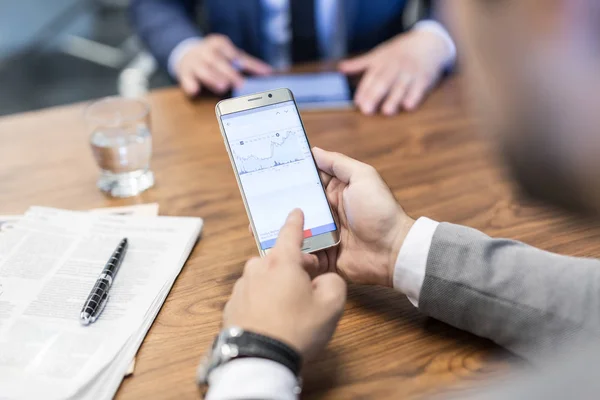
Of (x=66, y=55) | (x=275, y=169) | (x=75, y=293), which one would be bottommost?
(x=66, y=55)

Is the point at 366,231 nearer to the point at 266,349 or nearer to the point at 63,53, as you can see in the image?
the point at 266,349

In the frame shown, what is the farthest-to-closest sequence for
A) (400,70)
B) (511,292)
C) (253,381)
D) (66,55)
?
(66,55) < (400,70) < (511,292) < (253,381)

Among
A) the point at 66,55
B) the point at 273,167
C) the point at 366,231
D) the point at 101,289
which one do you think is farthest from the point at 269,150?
the point at 66,55

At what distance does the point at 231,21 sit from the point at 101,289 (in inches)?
42.0

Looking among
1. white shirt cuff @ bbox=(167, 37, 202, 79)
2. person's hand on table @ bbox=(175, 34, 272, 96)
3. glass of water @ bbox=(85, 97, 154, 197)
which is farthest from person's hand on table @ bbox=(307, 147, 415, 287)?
white shirt cuff @ bbox=(167, 37, 202, 79)

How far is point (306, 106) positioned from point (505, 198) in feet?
1.47

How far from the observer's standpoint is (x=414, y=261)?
0.74m

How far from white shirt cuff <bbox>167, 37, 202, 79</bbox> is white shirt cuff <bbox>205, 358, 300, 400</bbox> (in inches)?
38.9

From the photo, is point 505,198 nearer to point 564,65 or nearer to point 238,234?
point 238,234

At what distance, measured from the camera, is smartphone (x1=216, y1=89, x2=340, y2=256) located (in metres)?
0.81

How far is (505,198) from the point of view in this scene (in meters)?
0.97

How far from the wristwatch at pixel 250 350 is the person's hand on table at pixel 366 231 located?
0.57 feet

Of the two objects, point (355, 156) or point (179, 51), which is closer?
point (355, 156)

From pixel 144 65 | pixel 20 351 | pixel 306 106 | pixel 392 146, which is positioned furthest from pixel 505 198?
pixel 144 65
